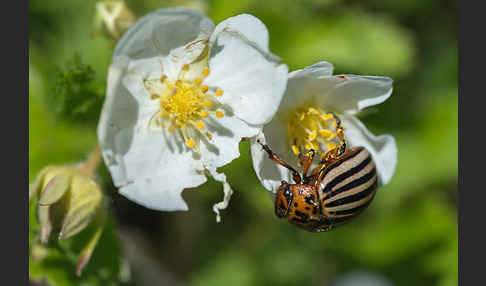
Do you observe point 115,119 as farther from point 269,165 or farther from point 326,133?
point 326,133

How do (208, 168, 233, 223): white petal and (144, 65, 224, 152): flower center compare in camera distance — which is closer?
(208, 168, 233, 223): white petal

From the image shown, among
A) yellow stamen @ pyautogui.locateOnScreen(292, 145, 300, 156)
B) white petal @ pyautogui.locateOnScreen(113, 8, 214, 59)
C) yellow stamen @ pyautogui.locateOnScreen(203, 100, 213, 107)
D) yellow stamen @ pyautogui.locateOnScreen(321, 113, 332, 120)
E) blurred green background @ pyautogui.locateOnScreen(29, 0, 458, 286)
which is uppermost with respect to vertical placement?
white petal @ pyautogui.locateOnScreen(113, 8, 214, 59)

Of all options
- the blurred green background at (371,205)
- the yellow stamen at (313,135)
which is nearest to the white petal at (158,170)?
the yellow stamen at (313,135)

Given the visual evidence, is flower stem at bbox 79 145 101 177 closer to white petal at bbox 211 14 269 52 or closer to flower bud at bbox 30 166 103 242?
flower bud at bbox 30 166 103 242

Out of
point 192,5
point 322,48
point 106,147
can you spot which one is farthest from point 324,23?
point 106,147

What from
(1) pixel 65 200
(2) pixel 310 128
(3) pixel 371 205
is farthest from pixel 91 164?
(3) pixel 371 205

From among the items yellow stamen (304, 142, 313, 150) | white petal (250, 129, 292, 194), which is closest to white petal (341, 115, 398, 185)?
yellow stamen (304, 142, 313, 150)
